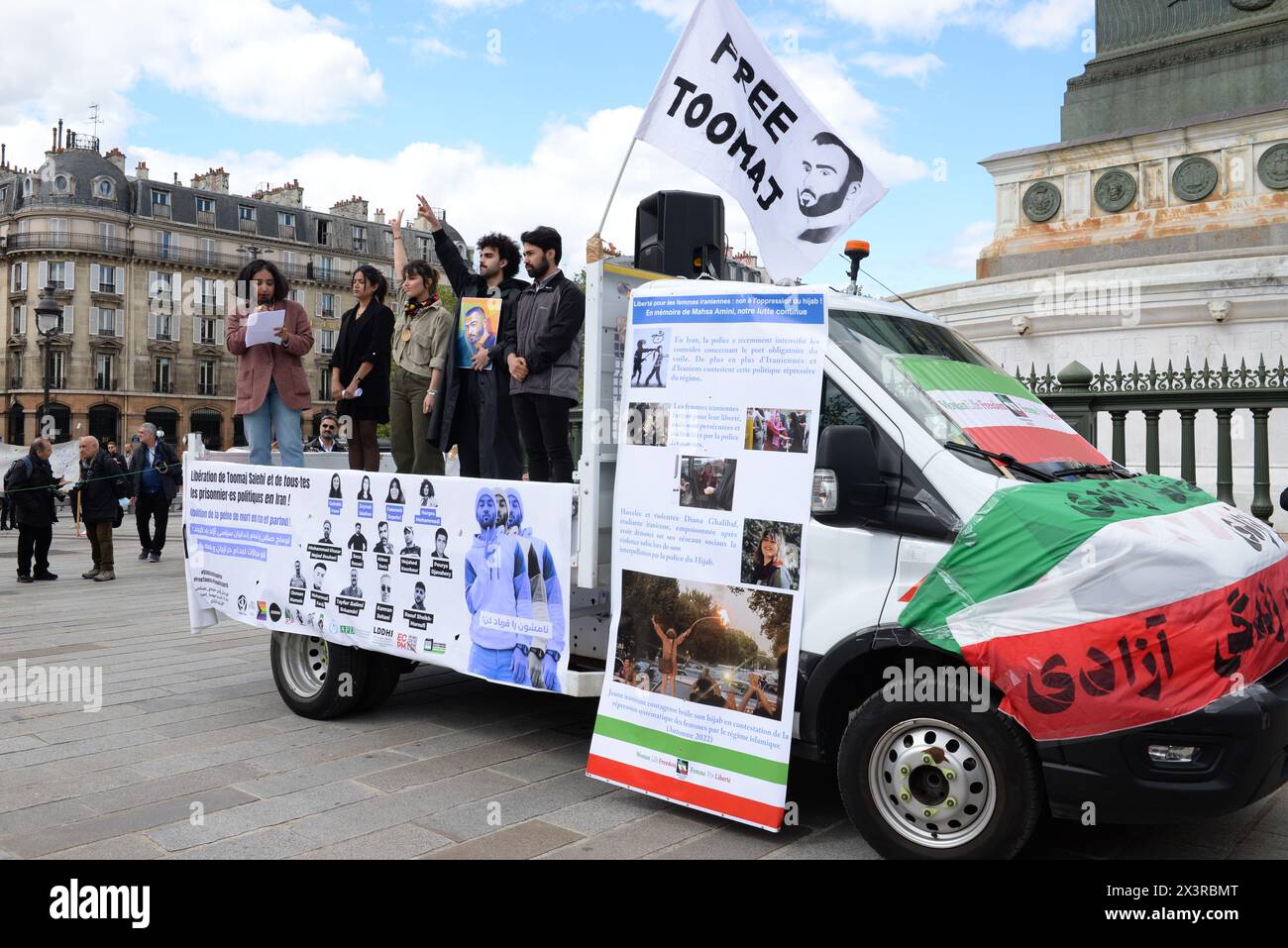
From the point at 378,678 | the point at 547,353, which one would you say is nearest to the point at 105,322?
the point at 378,678

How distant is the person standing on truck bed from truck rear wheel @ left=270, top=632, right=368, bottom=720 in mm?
1675

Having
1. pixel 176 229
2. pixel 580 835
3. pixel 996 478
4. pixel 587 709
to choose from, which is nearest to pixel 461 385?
pixel 587 709

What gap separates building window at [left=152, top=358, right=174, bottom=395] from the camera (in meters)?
70.4

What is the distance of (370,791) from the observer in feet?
17.4

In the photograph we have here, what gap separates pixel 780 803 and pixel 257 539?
3.86m

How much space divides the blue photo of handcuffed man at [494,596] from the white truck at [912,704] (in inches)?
58.4

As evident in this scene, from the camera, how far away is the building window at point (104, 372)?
68.2 m

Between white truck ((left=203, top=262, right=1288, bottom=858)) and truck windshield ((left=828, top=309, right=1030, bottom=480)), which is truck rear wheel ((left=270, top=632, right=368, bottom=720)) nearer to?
white truck ((left=203, top=262, right=1288, bottom=858))

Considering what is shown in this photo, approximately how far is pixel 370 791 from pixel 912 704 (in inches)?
106

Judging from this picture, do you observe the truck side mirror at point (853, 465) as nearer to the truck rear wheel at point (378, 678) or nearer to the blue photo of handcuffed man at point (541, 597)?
the blue photo of handcuffed man at point (541, 597)

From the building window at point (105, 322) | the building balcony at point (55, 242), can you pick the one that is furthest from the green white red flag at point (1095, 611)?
the building balcony at point (55, 242)

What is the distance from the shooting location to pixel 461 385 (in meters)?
7.43

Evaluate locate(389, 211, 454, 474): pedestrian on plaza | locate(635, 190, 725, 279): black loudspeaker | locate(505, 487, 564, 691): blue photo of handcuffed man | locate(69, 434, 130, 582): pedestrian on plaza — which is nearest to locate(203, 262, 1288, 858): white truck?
locate(505, 487, 564, 691): blue photo of handcuffed man

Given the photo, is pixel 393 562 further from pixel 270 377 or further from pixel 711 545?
pixel 270 377
